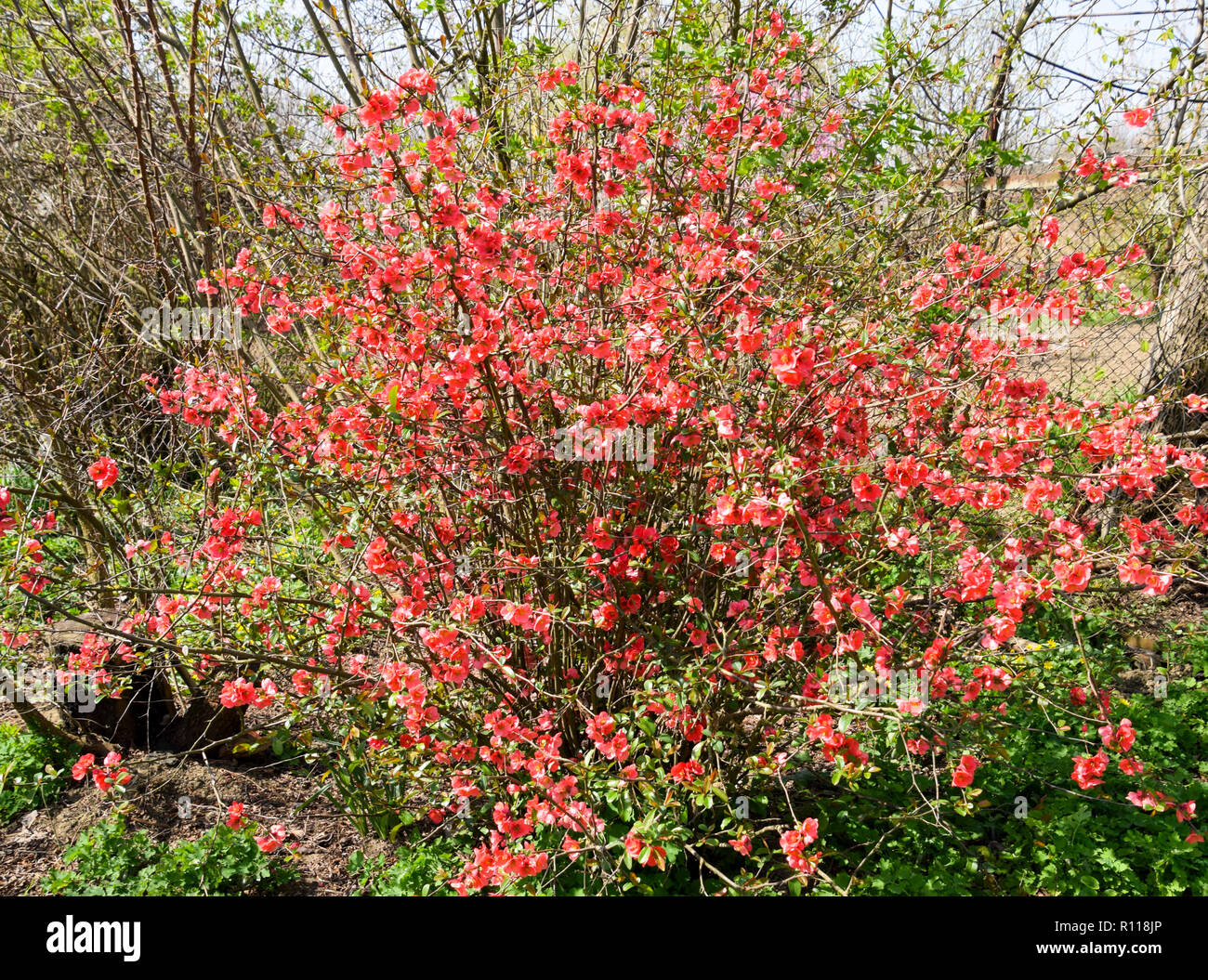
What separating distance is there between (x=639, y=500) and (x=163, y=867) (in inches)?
72.3

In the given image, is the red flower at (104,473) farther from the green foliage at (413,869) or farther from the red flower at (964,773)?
the red flower at (964,773)

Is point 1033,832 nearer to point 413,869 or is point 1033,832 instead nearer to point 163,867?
point 413,869

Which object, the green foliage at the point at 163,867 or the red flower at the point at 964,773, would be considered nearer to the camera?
the red flower at the point at 964,773

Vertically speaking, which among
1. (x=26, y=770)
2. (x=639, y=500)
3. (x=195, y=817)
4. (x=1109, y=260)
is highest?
(x=1109, y=260)

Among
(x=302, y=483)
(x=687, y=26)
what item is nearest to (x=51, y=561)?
(x=302, y=483)

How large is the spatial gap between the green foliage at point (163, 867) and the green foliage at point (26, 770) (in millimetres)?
388

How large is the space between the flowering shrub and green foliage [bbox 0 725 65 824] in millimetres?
966

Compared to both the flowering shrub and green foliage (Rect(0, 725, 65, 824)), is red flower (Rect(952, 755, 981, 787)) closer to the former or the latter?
the flowering shrub

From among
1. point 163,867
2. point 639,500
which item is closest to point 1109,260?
point 639,500

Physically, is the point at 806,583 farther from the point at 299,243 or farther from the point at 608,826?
the point at 299,243

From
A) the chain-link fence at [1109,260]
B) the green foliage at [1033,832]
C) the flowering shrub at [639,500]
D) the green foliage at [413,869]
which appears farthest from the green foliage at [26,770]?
the chain-link fence at [1109,260]

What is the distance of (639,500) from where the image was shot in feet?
8.56

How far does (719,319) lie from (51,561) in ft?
9.08

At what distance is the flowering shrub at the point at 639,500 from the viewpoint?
227cm
